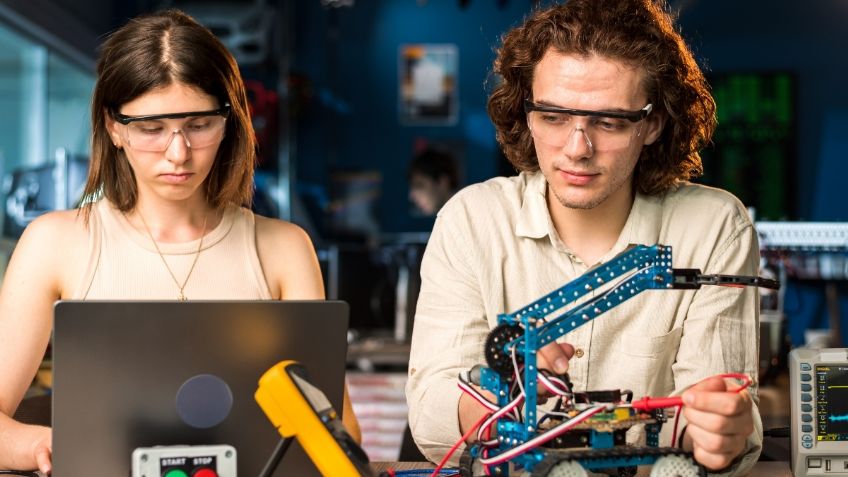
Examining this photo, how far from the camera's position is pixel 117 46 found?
6.15 feet

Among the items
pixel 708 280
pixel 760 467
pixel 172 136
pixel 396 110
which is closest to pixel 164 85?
pixel 172 136

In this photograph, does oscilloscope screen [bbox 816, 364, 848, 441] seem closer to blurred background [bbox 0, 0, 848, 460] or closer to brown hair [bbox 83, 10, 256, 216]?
brown hair [bbox 83, 10, 256, 216]

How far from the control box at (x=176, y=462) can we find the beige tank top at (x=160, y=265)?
751mm

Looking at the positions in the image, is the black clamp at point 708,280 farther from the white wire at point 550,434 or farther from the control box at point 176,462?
the control box at point 176,462

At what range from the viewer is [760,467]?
65.5 inches

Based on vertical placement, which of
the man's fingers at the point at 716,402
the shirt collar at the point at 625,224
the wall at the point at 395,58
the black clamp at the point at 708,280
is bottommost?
the man's fingers at the point at 716,402

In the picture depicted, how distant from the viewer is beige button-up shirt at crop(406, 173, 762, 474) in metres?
1.72

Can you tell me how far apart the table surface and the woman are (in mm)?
116

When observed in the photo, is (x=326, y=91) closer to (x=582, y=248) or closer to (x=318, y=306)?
(x=582, y=248)

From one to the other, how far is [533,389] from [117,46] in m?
1.08

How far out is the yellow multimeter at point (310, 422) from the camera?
1081 millimetres

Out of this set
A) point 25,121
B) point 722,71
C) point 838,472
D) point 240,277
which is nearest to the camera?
point 838,472

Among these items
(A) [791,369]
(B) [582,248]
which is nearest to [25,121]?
(B) [582,248]

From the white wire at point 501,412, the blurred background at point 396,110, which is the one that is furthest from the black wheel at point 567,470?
the blurred background at point 396,110
